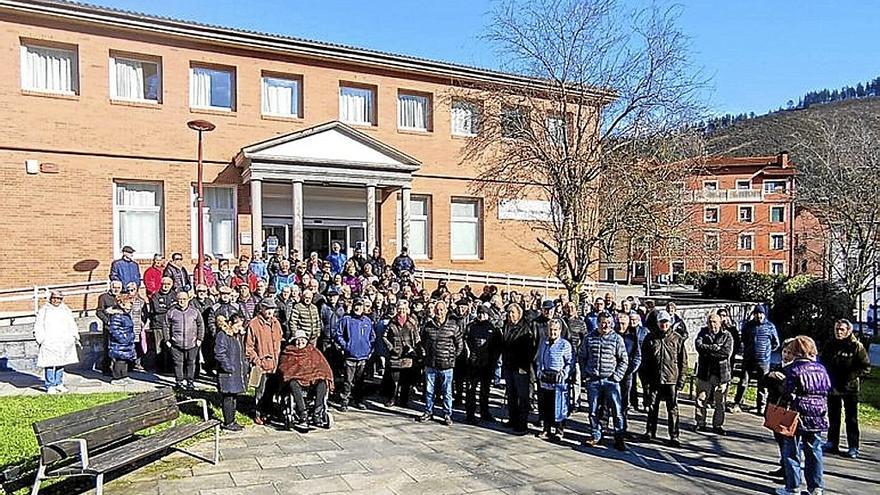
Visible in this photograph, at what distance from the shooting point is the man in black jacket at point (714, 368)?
9.95 meters

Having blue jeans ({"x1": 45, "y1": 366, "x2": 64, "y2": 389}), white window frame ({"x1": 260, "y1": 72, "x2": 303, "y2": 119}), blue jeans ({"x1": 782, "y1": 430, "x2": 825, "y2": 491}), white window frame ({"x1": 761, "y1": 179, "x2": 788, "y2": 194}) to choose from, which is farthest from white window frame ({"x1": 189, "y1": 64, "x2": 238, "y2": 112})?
white window frame ({"x1": 761, "y1": 179, "x2": 788, "y2": 194})

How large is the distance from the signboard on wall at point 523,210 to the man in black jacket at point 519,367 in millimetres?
10231

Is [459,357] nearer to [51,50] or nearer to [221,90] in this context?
[221,90]

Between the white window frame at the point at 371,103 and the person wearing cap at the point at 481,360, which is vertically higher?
the white window frame at the point at 371,103

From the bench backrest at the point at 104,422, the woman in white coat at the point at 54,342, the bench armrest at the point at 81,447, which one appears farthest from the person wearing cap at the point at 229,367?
the woman in white coat at the point at 54,342

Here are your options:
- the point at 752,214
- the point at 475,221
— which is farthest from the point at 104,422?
the point at 752,214

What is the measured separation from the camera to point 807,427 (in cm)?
713

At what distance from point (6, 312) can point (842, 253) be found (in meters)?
28.9

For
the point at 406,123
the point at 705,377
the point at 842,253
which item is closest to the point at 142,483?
the point at 705,377

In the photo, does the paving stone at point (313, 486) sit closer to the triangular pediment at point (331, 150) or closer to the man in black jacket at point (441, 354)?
the man in black jacket at point (441, 354)

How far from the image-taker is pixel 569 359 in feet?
31.2

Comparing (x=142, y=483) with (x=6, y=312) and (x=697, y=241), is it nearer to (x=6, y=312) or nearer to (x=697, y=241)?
(x=6, y=312)

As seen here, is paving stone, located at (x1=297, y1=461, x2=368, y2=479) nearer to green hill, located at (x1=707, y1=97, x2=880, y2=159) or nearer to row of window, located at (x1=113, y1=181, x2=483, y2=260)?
green hill, located at (x1=707, y1=97, x2=880, y2=159)

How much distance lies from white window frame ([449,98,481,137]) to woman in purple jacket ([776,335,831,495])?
35.3 ft
